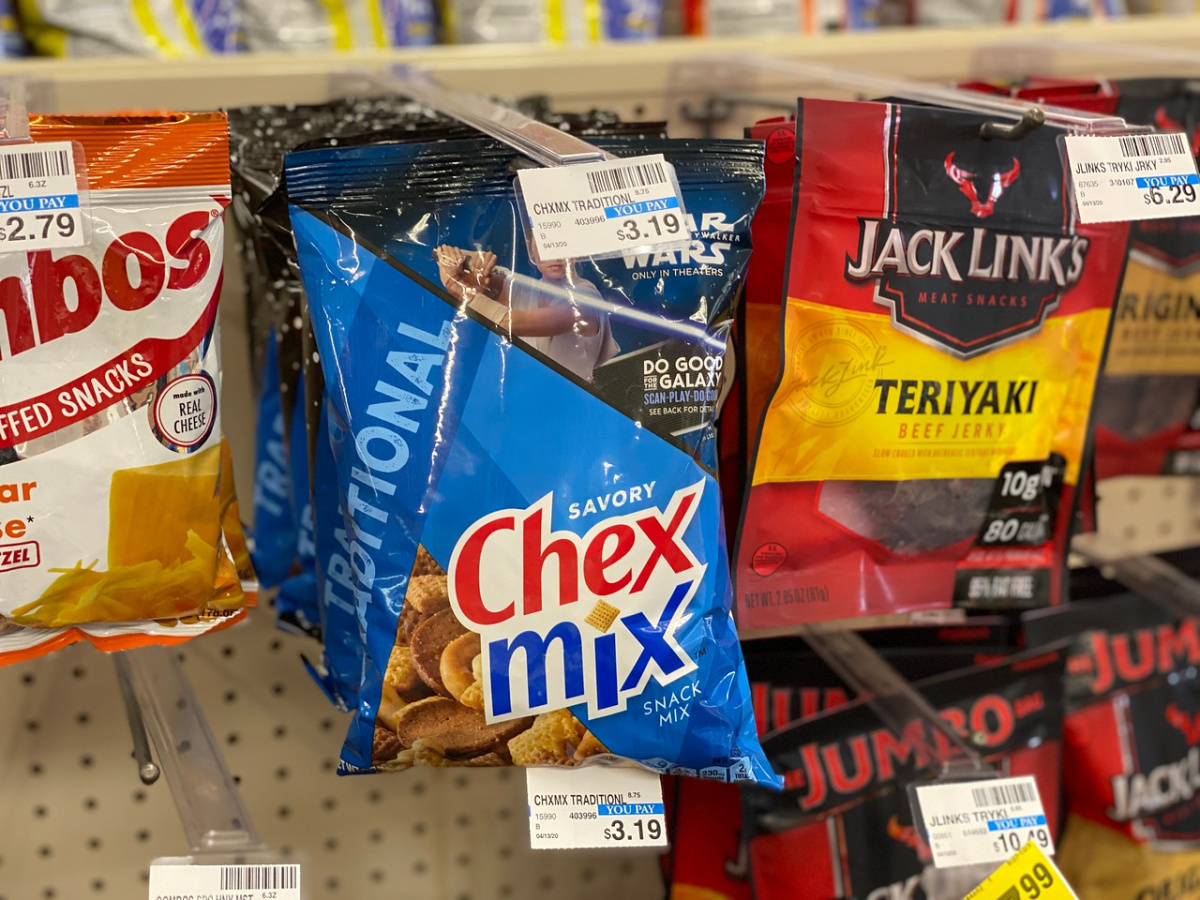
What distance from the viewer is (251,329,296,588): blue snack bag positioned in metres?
1.02

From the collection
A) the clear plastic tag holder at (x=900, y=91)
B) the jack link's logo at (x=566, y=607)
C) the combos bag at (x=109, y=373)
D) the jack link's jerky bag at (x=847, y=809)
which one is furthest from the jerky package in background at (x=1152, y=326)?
the combos bag at (x=109, y=373)

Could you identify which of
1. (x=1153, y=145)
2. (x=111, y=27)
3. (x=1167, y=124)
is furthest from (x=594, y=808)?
(x=111, y=27)

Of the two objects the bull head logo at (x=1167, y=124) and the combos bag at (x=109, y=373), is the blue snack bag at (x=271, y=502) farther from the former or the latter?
the bull head logo at (x=1167, y=124)

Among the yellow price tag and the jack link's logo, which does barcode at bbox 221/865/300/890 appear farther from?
the yellow price tag

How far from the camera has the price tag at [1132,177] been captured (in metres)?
0.81

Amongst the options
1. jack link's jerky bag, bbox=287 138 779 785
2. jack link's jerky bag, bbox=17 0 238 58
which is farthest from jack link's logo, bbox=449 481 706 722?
jack link's jerky bag, bbox=17 0 238 58

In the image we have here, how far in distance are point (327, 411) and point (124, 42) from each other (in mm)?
627

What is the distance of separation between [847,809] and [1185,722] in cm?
48

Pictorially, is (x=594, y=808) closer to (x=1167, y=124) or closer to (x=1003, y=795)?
(x=1003, y=795)

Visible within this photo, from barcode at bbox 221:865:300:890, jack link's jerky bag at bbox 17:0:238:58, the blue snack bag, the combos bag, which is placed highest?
jack link's jerky bag at bbox 17:0:238:58

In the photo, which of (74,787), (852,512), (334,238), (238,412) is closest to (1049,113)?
(852,512)

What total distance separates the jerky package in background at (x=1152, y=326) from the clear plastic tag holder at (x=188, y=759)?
2.88ft

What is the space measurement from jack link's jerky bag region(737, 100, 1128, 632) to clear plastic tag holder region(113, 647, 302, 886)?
0.47 metres

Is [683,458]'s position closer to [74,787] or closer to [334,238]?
[334,238]
